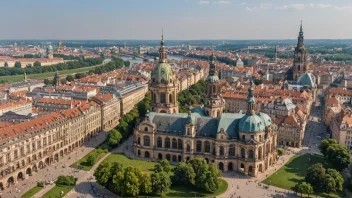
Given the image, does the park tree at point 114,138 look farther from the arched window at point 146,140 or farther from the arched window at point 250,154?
the arched window at point 250,154

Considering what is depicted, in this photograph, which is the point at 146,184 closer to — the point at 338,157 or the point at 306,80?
the point at 338,157

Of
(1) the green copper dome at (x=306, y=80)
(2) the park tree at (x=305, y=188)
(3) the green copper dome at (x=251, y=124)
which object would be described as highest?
(1) the green copper dome at (x=306, y=80)

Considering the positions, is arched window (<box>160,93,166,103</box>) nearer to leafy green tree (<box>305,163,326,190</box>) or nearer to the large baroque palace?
the large baroque palace

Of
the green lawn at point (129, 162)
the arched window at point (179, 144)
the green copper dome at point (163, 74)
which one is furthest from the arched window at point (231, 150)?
the green copper dome at point (163, 74)

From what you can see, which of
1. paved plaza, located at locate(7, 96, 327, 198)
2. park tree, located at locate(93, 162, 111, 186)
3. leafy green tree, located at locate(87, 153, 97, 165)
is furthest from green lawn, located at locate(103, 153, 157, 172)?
park tree, located at locate(93, 162, 111, 186)

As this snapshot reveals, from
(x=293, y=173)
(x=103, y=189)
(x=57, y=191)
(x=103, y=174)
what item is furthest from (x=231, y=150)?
(x=57, y=191)

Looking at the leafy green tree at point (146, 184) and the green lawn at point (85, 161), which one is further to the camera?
the green lawn at point (85, 161)

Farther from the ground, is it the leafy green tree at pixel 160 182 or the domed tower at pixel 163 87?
the domed tower at pixel 163 87
